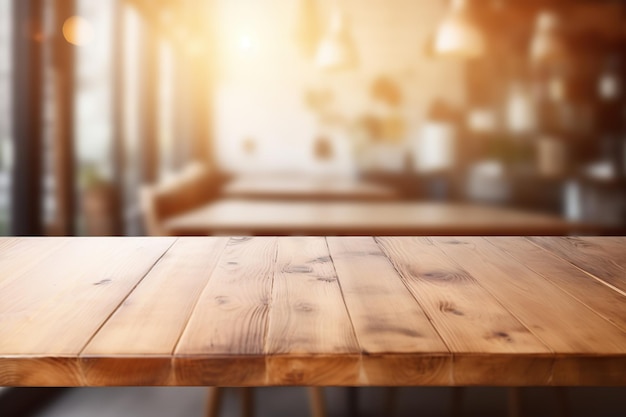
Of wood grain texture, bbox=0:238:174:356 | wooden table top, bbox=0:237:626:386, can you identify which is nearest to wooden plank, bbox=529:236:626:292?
wooden table top, bbox=0:237:626:386

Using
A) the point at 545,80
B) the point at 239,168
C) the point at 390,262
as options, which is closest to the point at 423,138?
the point at 545,80

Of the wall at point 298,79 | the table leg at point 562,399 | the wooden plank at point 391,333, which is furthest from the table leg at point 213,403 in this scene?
the wall at point 298,79

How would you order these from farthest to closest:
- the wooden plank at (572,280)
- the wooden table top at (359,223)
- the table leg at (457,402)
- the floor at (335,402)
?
the wooden table top at (359,223) → the floor at (335,402) → the table leg at (457,402) → the wooden plank at (572,280)

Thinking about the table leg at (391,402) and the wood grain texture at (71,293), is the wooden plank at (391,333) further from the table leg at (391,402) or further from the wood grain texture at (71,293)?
the table leg at (391,402)

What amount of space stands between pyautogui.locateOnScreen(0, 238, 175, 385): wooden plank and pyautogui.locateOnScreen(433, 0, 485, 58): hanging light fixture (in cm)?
237

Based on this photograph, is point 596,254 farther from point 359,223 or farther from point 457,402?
point 359,223

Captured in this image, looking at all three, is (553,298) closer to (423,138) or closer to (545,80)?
(545,80)

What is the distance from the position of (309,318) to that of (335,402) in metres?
1.61

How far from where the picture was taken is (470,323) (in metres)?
0.83

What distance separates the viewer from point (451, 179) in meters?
6.19

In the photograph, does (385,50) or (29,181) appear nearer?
(29,181)

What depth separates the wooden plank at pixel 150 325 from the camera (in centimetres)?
72

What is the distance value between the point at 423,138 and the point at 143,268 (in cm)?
540

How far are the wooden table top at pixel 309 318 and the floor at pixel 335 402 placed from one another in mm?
1153
